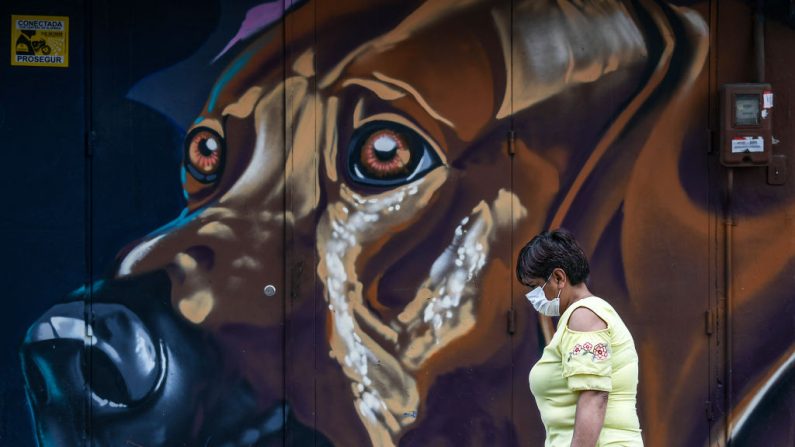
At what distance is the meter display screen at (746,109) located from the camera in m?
5.31

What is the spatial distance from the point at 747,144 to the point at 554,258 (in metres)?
2.52

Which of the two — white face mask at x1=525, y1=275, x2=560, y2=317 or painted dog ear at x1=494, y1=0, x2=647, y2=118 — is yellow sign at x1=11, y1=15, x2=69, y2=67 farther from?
white face mask at x1=525, y1=275, x2=560, y2=317

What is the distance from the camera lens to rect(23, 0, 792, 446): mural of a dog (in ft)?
17.4

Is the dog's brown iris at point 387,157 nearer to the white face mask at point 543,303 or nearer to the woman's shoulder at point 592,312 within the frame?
the white face mask at point 543,303

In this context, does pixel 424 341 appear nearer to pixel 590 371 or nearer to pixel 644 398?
pixel 644 398

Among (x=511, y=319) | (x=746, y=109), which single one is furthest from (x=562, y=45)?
(x=511, y=319)

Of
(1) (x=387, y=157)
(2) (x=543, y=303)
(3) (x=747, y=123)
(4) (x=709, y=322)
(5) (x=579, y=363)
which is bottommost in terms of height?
(4) (x=709, y=322)

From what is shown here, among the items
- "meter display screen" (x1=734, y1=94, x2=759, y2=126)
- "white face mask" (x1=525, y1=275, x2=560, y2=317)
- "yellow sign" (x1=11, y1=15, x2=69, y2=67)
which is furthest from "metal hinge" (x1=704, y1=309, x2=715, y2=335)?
"yellow sign" (x1=11, y1=15, x2=69, y2=67)

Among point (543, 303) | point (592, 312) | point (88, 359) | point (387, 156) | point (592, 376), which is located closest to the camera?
point (592, 376)

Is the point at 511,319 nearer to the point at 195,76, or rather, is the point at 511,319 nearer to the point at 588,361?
the point at 195,76

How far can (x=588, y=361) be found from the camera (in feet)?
9.96

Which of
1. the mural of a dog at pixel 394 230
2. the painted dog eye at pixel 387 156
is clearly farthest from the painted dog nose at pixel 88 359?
the painted dog eye at pixel 387 156

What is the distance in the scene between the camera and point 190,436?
5.31 metres

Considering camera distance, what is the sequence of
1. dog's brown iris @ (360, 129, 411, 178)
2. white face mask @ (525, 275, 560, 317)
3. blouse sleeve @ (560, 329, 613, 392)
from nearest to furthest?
blouse sleeve @ (560, 329, 613, 392) → white face mask @ (525, 275, 560, 317) → dog's brown iris @ (360, 129, 411, 178)
